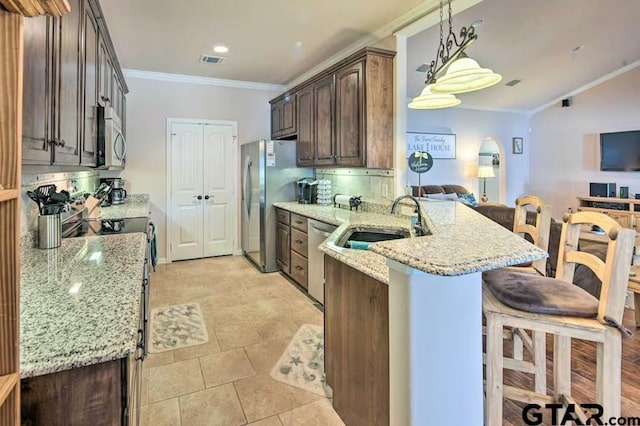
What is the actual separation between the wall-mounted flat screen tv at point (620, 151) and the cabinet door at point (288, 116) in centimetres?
635

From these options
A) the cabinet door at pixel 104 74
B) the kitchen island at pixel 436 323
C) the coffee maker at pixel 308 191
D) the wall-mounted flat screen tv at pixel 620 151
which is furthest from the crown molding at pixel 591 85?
the cabinet door at pixel 104 74

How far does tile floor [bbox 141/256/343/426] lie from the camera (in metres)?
2.02

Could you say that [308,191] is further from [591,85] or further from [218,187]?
[591,85]

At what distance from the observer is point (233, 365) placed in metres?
2.54

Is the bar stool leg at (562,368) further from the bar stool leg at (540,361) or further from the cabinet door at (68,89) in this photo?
the cabinet door at (68,89)

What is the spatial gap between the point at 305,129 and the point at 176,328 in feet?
8.85

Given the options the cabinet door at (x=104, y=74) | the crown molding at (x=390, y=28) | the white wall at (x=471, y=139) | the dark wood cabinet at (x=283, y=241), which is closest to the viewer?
the cabinet door at (x=104, y=74)

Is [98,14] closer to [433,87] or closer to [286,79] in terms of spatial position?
[433,87]

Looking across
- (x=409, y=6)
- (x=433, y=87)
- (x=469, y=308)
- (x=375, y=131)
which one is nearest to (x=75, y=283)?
(x=469, y=308)

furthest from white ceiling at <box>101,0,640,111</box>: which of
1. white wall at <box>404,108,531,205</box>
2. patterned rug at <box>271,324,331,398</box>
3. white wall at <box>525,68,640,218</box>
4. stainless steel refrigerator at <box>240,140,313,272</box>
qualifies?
patterned rug at <box>271,324,331,398</box>

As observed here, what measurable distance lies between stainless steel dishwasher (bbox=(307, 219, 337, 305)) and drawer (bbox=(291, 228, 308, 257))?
Answer: 0.15 m

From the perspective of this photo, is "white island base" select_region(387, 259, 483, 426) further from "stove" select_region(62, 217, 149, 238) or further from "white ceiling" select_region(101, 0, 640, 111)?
"white ceiling" select_region(101, 0, 640, 111)

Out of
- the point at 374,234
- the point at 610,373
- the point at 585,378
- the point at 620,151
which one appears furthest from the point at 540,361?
the point at 620,151

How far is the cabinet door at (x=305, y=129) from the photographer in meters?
4.34
